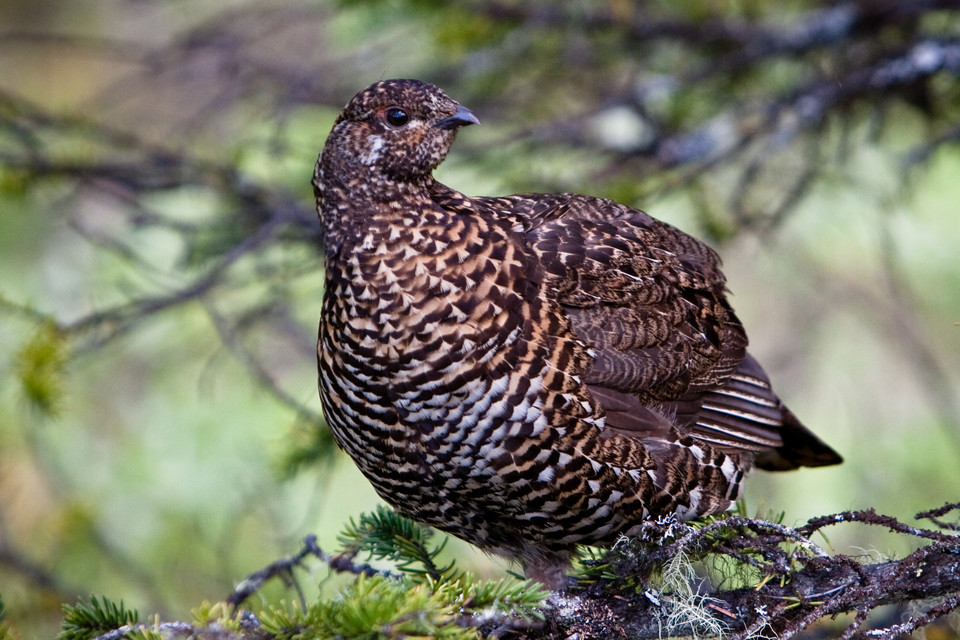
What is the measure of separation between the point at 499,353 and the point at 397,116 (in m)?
0.76

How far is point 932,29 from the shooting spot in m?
4.30

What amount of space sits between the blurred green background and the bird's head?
849 millimetres

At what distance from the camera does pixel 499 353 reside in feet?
8.70

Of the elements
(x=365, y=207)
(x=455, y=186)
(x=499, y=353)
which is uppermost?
(x=455, y=186)

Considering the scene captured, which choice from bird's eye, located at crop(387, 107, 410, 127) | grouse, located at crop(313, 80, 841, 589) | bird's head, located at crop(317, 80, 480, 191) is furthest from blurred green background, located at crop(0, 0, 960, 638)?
bird's eye, located at crop(387, 107, 410, 127)

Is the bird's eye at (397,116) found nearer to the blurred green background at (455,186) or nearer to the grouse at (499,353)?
the grouse at (499,353)

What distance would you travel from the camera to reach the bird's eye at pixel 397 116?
2824mm

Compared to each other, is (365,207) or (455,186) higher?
(455,186)

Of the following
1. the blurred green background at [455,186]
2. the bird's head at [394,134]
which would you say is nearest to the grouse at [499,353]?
the bird's head at [394,134]

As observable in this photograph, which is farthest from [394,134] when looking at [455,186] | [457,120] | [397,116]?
[455,186]

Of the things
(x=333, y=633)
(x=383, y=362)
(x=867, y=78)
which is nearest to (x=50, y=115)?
(x=383, y=362)

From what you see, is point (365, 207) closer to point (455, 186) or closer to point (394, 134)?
point (394, 134)

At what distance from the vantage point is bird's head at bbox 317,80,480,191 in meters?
2.81

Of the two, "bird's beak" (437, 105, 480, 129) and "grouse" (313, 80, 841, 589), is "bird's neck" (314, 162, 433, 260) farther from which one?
"bird's beak" (437, 105, 480, 129)
